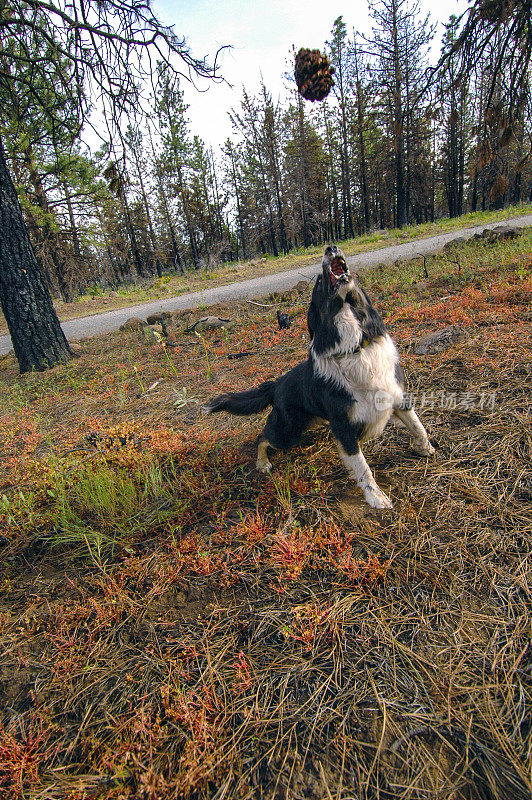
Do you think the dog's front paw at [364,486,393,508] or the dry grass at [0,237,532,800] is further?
the dog's front paw at [364,486,393,508]

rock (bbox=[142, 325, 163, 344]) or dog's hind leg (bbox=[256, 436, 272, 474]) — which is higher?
rock (bbox=[142, 325, 163, 344])

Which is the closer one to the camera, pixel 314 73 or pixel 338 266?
pixel 338 266

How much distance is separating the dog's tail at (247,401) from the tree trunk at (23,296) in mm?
4985

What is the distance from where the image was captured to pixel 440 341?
391 cm

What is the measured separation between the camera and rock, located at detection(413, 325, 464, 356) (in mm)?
3859

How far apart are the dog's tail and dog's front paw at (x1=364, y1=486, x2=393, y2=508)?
1246 mm

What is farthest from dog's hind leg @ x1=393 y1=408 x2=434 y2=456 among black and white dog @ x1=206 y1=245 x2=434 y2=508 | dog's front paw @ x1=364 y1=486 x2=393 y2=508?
dog's front paw @ x1=364 y1=486 x2=393 y2=508

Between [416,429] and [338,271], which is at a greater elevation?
[338,271]

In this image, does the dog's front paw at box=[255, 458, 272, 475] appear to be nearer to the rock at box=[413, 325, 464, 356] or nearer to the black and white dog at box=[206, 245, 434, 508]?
the black and white dog at box=[206, 245, 434, 508]

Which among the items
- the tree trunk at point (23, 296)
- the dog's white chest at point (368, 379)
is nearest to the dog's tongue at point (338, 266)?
the dog's white chest at point (368, 379)

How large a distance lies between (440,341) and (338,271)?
7.00ft

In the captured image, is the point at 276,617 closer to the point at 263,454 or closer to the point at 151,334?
the point at 263,454

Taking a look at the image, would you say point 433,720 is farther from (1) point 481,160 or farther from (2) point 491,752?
(1) point 481,160

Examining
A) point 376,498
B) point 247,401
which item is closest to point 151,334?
point 247,401
